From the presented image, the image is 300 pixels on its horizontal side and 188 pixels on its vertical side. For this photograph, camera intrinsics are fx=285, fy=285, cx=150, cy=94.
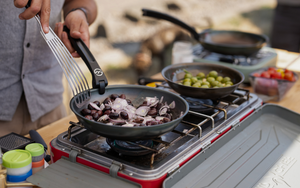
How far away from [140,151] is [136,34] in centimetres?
493

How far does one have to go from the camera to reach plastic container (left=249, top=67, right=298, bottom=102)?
6.05 feet

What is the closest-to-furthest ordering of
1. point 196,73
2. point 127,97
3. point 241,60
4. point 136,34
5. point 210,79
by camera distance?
point 127,97 → point 210,79 → point 196,73 → point 241,60 → point 136,34

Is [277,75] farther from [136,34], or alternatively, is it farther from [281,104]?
[136,34]

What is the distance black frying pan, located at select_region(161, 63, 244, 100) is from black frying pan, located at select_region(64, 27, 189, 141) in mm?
206

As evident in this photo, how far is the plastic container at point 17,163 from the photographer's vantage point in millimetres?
874

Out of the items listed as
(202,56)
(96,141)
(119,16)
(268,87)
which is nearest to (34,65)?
(96,141)

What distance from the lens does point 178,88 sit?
1361mm

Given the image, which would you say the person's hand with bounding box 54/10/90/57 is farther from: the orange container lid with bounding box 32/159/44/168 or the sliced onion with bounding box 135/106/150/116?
the orange container lid with bounding box 32/159/44/168

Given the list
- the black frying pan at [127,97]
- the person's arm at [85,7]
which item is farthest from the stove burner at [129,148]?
the person's arm at [85,7]

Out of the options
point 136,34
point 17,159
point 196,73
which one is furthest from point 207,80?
point 136,34

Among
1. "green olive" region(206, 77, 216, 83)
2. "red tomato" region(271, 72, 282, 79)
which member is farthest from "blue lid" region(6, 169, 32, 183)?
"red tomato" region(271, 72, 282, 79)

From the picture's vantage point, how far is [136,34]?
573 centimetres

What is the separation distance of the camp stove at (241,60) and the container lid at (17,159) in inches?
59.6

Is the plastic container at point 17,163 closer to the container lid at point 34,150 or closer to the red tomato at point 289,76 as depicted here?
the container lid at point 34,150
